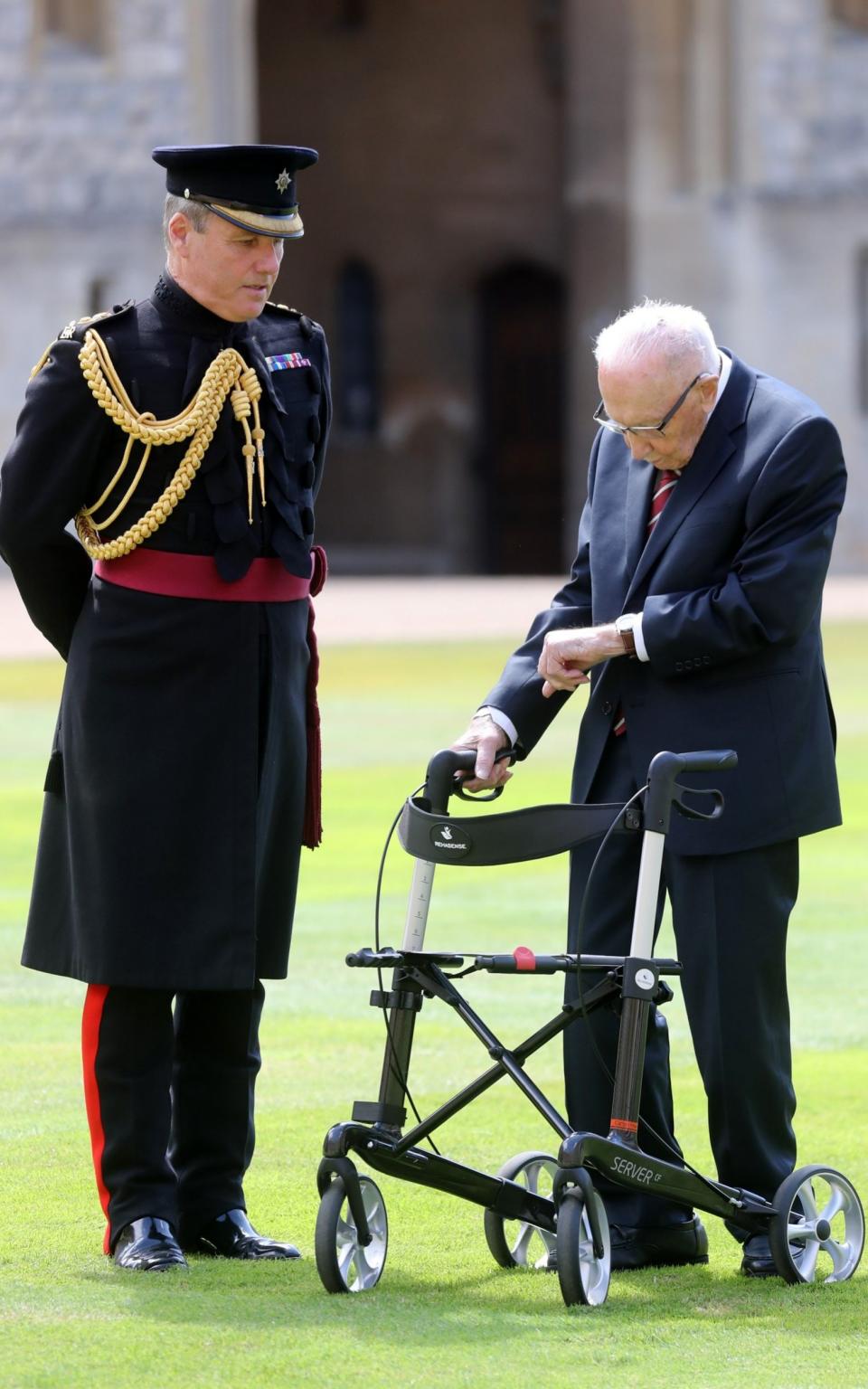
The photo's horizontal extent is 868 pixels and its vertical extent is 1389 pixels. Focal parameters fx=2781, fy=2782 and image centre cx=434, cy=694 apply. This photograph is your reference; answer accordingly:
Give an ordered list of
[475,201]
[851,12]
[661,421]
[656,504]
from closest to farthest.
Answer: [661,421], [656,504], [851,12], [475,201]

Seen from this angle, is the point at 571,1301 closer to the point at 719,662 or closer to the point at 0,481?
the point at 719,662

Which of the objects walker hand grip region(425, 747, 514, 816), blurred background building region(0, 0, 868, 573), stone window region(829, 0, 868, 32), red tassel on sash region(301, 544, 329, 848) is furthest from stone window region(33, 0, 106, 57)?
A: walker hand grip region(425, 747, 514, 816)

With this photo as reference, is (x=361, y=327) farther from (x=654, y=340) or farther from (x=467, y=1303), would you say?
(x=467, y=1303)

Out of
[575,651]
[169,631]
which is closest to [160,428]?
[169,631]

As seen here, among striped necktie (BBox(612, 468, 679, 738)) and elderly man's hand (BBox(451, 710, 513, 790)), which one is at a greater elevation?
striped necktie (BBox(612, 468, 679, 738))

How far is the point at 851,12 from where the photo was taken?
30.1 m

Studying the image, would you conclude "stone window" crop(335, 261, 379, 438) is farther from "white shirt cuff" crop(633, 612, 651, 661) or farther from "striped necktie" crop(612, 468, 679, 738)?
"white shirt cuff" crop(633, 612, 651, 661)

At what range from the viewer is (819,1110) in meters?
5.83

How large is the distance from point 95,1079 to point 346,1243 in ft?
1.95

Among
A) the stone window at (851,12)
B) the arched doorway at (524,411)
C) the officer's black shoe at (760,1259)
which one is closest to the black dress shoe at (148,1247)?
the officer's black shoe at (760,1259)

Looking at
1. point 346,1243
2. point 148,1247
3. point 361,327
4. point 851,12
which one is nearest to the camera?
point 346,1243

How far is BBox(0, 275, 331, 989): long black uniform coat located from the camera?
14.8 feet

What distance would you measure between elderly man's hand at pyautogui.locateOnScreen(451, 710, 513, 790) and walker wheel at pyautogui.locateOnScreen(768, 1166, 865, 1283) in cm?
78

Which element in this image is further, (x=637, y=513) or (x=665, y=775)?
(x=637, y=513)
